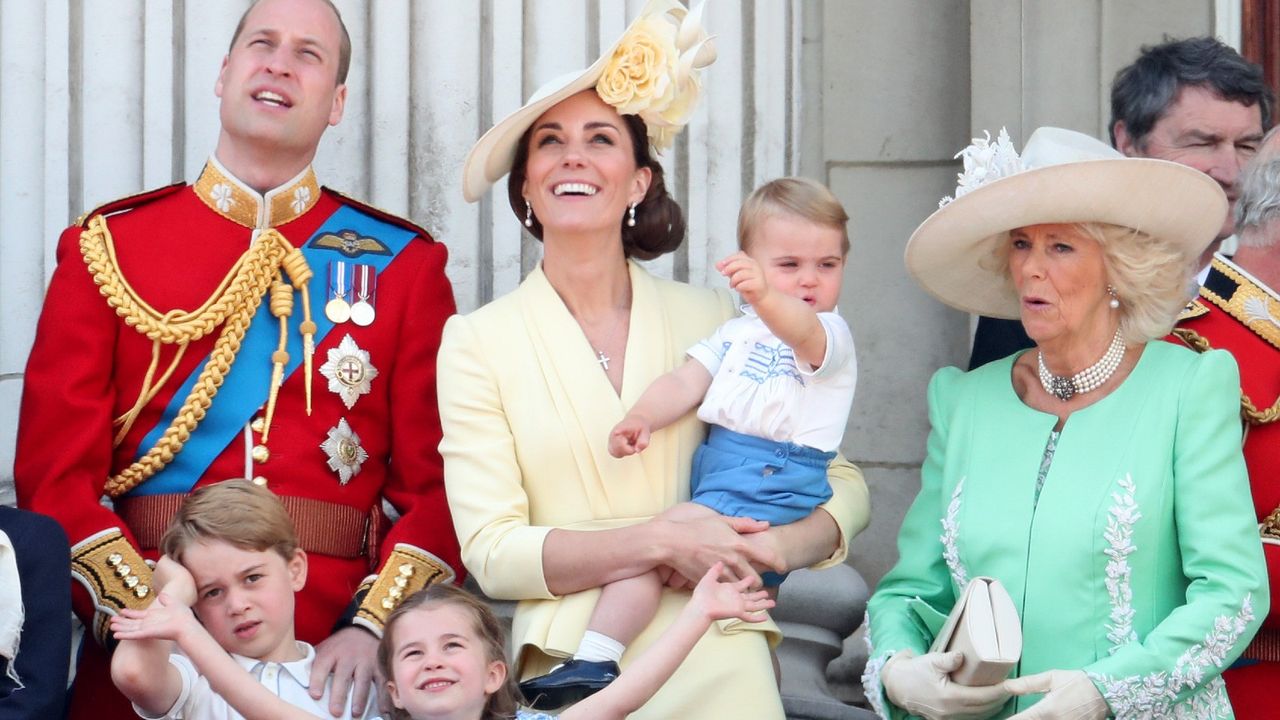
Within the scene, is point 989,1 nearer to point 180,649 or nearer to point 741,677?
point 741,677

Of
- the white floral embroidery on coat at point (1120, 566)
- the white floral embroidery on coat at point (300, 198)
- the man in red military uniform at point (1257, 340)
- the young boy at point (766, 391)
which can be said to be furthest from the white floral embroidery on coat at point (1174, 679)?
the white floral embroidery on coat at point (300, 198)

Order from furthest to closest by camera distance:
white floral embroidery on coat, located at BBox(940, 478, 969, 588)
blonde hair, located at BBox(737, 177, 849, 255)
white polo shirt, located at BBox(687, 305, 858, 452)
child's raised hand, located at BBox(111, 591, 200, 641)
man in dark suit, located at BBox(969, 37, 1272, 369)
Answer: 1. man in dark suit, located at BBox(969, 37, 1272, 369)
2. blonde hair, located at BBox(737, 177, 849, 255)
3. white polo shirt, located at BBox(687, 305, 858, 452)
4. white floral embroidery on coat, located at BBox(940, 478, 969, 588)
5. child's raised hand, located at BBox(111, 591, 200, 641)

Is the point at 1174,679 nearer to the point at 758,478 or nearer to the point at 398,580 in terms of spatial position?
the point at 758,478

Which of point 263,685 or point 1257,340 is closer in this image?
point 263,685

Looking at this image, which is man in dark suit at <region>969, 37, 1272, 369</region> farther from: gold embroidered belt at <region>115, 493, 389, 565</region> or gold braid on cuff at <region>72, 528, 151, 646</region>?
gold braid on cuff at <region>72, 528, 151, 646</region>

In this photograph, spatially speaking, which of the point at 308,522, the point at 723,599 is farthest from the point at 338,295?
the point at 723,599

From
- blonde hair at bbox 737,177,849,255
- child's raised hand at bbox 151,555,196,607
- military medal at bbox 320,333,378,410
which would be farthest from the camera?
military medal at bbox 320,333,378,410

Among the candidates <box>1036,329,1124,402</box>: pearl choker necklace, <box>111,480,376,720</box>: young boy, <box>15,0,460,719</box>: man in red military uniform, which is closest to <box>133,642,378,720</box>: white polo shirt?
<box>111,480,376,720</box>: young boy

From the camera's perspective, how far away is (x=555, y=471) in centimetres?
419

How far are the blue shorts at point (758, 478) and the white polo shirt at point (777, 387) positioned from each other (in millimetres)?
25

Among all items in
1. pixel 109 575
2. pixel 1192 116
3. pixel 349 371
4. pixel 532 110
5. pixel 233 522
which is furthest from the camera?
pixel 1192 116

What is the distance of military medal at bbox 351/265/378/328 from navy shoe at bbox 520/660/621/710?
96 centimetres

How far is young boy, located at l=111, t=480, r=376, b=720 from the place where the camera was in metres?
3.91

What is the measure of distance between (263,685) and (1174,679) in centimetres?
157
